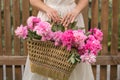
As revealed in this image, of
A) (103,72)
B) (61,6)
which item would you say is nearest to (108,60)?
(103,72)

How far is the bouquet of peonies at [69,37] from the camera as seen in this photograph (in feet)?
7.99

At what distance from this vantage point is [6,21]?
14.8ft

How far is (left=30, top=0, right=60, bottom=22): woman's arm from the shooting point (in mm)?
2750

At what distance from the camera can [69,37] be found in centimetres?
243

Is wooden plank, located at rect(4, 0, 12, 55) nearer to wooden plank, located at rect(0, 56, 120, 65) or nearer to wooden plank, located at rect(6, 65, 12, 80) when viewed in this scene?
wooden plank, located at rect(0, 56, 120, 65)

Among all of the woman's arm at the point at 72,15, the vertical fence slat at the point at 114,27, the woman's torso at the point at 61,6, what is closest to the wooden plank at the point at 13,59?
the vertical fence slat at the point at 114,27

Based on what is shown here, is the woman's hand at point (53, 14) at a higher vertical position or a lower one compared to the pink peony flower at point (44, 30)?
higher

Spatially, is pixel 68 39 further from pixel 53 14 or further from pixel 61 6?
pixel 61 6

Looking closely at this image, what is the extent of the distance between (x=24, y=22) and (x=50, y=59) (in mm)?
2007

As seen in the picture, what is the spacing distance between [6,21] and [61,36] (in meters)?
2.13

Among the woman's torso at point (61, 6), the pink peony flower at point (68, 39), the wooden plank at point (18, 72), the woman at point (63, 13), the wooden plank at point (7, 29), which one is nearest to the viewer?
the pink peony flower at point (68, 39)

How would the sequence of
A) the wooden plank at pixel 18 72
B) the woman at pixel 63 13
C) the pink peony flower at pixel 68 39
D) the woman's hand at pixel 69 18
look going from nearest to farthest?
1. the pink peony flower at pixel 68 39
2. the woman's hand at pixel 69 18
3. the woman at pixel 63 13
4. the wooden plank at pixel 18 72

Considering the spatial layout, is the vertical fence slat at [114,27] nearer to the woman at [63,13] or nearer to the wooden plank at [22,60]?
the wooden plank at [22,60]

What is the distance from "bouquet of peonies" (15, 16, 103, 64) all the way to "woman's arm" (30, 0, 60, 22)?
7.5 inches
